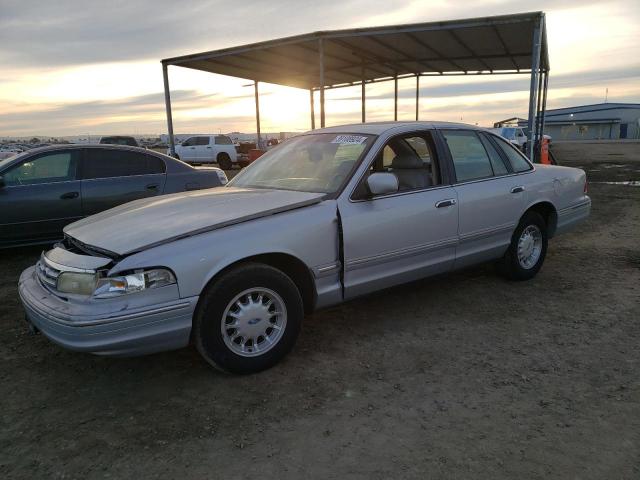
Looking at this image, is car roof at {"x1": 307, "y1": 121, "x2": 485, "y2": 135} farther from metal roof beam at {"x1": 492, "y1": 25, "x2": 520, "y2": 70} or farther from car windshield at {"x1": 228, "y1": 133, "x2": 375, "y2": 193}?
metal roof beam at {"x1": 492, "y1": 25, "x2": 520, "y2": 70}

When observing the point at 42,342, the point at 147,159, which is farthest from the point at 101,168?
the point at 42,342

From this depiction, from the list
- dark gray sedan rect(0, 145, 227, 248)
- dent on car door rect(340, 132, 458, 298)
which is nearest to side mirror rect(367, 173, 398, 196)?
dent on car door rect(340, 132, 458, 298)

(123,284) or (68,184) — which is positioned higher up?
(68,184)

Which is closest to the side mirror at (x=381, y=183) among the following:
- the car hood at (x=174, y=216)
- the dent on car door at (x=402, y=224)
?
the dent on car door at (x=402, y=224)

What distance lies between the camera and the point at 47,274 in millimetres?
3055

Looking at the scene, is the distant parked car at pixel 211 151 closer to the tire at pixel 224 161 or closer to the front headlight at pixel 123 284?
the tire at pixel 224 161

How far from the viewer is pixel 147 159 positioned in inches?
269

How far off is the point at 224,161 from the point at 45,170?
1774cm

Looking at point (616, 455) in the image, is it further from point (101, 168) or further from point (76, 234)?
point (101, 168)

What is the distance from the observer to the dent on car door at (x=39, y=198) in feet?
19.5

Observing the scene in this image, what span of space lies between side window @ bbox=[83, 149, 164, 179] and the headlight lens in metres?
4.01

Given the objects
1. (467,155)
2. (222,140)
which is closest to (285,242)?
(467,155)

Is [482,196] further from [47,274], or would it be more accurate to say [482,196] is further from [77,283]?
[47,274]

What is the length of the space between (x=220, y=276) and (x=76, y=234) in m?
1.13
